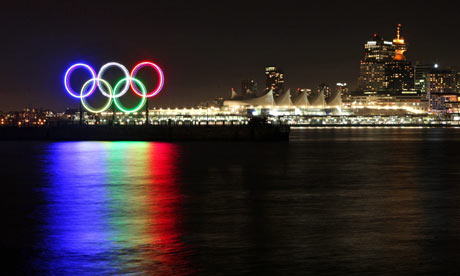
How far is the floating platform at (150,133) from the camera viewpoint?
6259cm

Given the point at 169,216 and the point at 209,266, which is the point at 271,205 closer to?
the point at 169,216

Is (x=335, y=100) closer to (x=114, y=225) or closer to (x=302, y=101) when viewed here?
(x=302, y=101)

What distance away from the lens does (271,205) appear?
15508 millimetres

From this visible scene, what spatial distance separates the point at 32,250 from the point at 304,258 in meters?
3.73

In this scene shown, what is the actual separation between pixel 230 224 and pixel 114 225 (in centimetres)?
197

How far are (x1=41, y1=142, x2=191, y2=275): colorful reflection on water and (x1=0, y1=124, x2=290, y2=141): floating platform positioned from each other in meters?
38.8

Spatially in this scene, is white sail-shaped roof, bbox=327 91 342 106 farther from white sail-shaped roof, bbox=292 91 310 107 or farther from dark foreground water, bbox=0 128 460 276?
dark foreground water, bbox=0 128 460 276

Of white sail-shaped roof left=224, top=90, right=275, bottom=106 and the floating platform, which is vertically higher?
white sail-shaped roof left=224, top=90, right=275, bottom=106

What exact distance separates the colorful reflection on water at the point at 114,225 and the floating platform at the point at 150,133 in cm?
3881

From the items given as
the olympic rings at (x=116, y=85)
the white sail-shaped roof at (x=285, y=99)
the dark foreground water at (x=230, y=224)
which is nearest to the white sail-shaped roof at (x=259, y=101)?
the white sail-shaped roof at (x=285, y=99)

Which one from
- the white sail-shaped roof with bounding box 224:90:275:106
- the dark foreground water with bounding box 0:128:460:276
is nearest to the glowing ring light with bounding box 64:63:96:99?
the dark foreground water with bounding box 0:128:460:276

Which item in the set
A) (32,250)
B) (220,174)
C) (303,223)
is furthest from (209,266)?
(220,174)

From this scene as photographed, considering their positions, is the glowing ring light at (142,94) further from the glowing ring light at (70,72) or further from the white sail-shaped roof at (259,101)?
the white sail-shaped roof at (259,101)

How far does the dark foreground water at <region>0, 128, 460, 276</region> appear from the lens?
9164 mm
